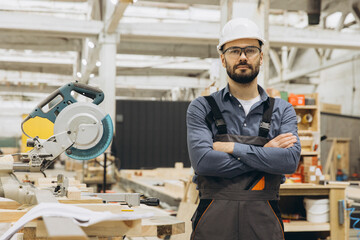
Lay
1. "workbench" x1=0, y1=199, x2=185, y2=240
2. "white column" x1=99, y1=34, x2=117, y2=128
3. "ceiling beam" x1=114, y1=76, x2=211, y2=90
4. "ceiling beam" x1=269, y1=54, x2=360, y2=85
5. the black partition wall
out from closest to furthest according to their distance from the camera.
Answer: "workbench" x1=0, y1=199, x2=185, y2=240 < "white column" x1=99, y1=34, x2=117, y2=128 < "ceiling beam" x1=269, y1=54, x2=360, y2=85 < the black partition wall < "ceiling beam" x1=114, y1=76, x2=211, y2=90

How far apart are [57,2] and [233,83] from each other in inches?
293

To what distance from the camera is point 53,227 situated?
89 centimetres

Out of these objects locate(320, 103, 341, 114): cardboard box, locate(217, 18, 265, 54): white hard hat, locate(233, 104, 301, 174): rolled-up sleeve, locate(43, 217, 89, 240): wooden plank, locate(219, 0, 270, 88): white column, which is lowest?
locate(43, 217, 89, 240): wooden plank

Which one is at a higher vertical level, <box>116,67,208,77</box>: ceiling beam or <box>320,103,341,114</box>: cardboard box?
<box>116,67,208,77</box>: ceiling beam

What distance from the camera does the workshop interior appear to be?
167 centimetres

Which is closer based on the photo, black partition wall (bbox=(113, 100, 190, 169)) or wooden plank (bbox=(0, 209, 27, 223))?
wooden plank (bbox=(0, 209, 27, 223))

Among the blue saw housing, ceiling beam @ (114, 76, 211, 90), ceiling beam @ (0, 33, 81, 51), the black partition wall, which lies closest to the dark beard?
the blue saw housing

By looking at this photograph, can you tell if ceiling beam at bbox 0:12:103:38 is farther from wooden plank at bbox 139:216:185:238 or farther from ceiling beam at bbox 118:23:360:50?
wooden plank at bbox 139:216:185:238

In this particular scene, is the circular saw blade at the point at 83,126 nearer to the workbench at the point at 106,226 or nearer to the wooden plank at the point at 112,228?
the workbench at the point at 106,226

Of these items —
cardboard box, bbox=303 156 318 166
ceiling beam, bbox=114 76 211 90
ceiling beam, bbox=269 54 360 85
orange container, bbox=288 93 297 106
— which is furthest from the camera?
ceiling beam, bbox=114 76 211 90

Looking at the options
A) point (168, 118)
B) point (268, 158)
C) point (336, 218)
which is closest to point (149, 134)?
point (168, 118)

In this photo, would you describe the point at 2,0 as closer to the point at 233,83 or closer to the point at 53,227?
the point at 233,83

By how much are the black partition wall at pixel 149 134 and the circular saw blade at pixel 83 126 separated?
9751 millimetres

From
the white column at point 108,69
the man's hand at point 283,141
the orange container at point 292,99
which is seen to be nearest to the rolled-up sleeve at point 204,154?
the man's hand at point 283,141
